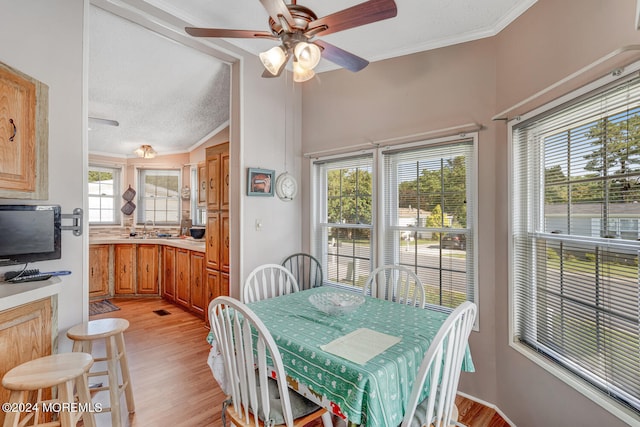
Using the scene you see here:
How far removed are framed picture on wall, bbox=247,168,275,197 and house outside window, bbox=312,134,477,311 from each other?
52cm

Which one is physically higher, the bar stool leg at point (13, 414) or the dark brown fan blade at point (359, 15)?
the dark brown fan blade at point (359, 15)

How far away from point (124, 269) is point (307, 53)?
15.4 ft

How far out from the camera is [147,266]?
4777mm

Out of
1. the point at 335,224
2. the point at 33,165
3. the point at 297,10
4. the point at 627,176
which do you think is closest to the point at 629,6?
the point at 627,176

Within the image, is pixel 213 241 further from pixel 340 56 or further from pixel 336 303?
pixel 340 56

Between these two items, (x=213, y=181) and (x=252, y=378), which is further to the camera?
(x=213, y=181)

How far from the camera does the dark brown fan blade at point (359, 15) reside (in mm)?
1353

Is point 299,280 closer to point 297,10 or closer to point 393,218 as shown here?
point 393,218

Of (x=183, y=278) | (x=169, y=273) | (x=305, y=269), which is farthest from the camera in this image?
(x=169, y=273)

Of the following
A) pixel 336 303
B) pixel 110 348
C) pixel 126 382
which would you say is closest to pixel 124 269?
pixel 126 382

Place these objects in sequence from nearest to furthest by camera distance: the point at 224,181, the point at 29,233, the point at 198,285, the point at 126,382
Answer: the point at 29,233, the point at 126,382, the point at 224,181, the point at 198,285

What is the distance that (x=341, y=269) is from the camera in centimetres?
317

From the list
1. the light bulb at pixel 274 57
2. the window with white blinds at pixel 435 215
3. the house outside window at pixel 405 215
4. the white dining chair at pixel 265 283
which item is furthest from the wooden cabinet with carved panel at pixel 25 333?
the window with white blinds at pixel 435 215

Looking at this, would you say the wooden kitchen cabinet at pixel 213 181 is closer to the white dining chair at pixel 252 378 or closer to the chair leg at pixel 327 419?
the white dining chair at pixel 252 378
